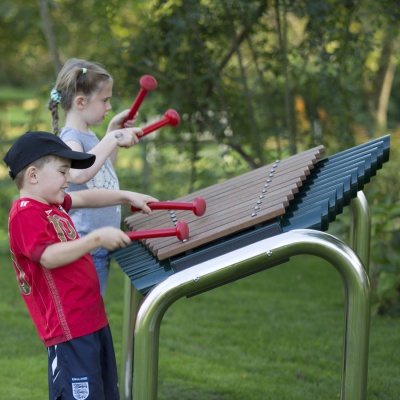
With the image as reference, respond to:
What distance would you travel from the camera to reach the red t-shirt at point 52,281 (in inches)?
101

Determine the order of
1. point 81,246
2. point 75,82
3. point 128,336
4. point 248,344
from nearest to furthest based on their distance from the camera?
point 81,246, point 75,82, point 128,336, point 248,344

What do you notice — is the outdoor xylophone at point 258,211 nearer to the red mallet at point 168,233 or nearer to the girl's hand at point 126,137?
the red mallet at point 168,233

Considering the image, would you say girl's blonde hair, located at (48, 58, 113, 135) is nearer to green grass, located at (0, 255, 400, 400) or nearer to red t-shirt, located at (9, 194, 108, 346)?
red t-shirt, located at (9, 194, 108, 346)

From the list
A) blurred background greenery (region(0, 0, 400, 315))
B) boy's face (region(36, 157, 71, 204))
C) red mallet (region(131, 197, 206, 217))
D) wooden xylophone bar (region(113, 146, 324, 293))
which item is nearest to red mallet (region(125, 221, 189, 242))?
wooden xylophone bar (region(113, 146, 324, 293))

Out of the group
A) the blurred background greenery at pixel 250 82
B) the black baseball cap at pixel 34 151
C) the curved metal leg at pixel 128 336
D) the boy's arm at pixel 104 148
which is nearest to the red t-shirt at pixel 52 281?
the black baseball cap at pixel 34 151

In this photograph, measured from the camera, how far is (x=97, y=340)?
2.74 metres

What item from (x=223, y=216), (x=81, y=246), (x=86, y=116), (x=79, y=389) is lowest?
(x=79, y=389)

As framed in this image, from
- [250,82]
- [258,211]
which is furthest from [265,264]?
[250,82]

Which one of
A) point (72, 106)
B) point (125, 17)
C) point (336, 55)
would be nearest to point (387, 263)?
point (336, 55)

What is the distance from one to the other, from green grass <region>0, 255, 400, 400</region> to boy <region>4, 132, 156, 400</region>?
1353 mm

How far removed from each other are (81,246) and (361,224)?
1240mm

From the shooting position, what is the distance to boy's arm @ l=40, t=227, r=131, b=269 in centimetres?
235

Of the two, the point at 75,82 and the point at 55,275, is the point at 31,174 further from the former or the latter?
the point at 75,82

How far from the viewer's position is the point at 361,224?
3.22 m
